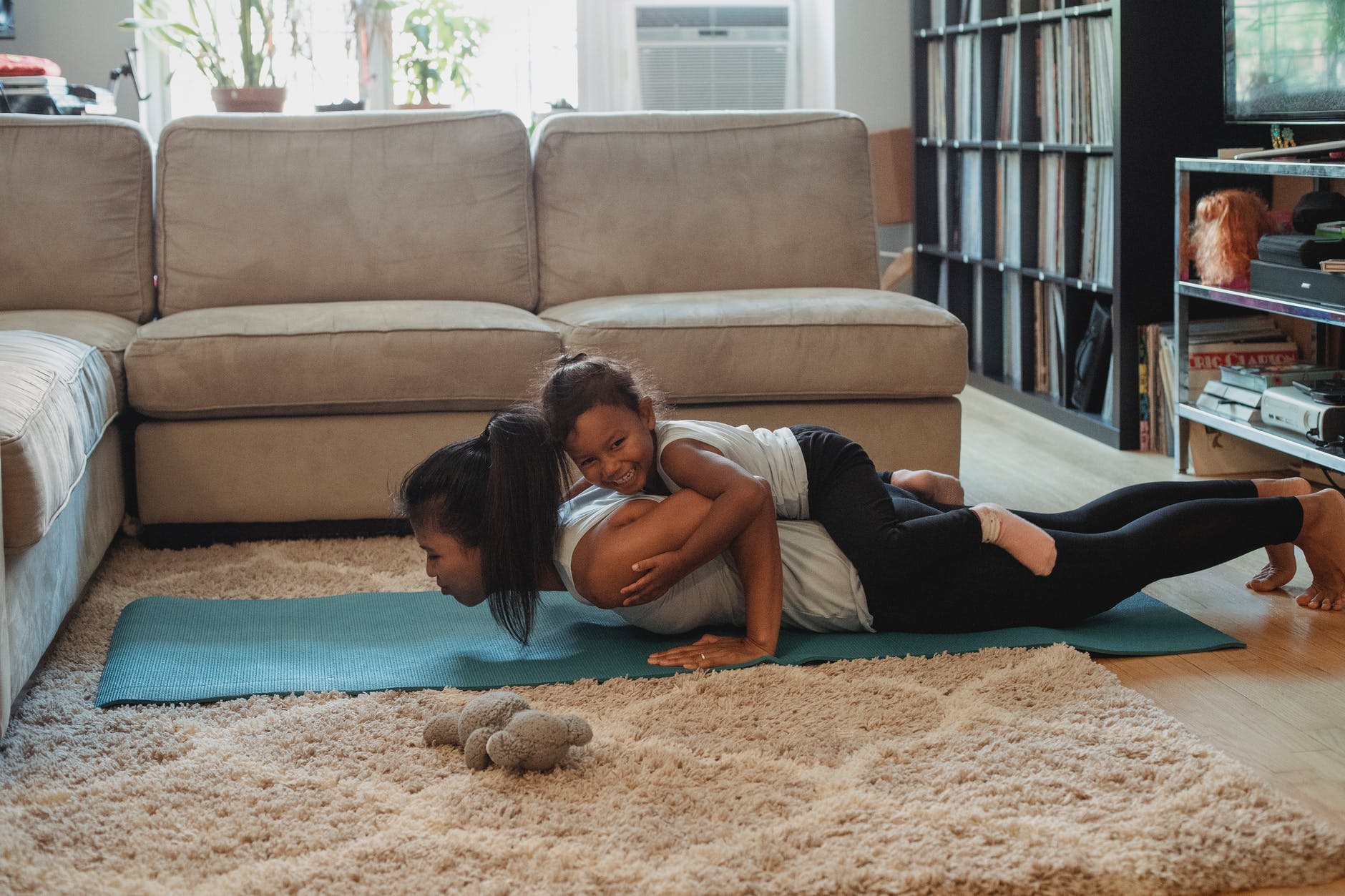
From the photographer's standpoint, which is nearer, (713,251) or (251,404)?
(251,404)

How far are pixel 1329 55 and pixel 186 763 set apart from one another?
2.41 meters

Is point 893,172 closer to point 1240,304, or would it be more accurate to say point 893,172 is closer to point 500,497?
point 1240,304

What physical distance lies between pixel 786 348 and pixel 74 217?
60.7 inches

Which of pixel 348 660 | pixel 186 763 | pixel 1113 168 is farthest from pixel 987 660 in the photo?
pixel 1113 168

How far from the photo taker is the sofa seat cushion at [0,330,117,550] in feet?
5.18

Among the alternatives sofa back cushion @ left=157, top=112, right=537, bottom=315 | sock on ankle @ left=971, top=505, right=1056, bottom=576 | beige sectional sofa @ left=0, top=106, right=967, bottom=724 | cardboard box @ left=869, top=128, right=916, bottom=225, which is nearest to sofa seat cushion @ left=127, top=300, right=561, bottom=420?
beige sectional sofa @ left=0, top=106, right=967, bottom=724

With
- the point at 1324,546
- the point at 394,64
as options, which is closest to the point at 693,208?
the point at 1324,546

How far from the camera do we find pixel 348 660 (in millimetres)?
1856

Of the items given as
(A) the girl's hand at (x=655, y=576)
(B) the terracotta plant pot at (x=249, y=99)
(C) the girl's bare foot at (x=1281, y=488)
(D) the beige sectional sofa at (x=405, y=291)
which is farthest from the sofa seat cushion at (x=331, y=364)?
(B) the terracotta plant pot at (x=249, y=99)

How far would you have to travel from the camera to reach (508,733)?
56.9 inches

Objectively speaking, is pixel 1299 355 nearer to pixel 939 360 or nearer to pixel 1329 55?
pixel 1329 55

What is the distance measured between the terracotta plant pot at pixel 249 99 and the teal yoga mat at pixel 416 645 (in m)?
2.01

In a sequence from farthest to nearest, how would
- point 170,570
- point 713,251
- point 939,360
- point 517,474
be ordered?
point 713,251, point 939,360, point 170,570, point 517,474

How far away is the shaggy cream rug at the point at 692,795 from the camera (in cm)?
123
